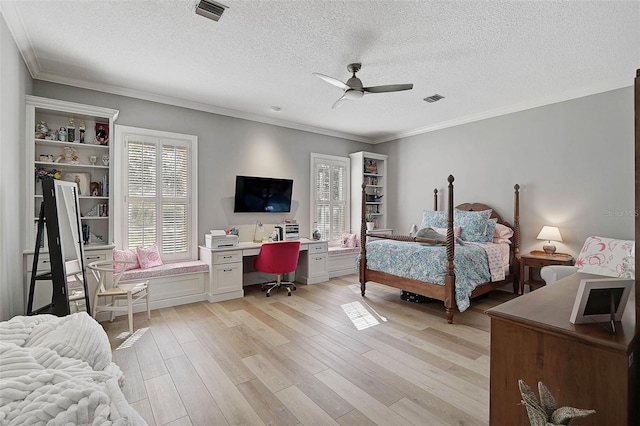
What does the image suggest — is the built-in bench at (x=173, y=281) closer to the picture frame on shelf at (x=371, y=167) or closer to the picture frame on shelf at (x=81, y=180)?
the picture frame on shelf at (x=81, y=180)

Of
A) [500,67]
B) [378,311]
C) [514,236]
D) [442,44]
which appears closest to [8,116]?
[442,44]

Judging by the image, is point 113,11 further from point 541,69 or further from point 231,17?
point 541,69

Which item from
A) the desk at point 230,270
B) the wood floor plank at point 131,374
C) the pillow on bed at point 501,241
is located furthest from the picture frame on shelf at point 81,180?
the pillow on bed at point 501,241

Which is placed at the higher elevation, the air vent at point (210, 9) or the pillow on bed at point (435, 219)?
the air vent at point (210, 9)

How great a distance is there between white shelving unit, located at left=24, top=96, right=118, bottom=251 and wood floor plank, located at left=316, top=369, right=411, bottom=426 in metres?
3.00

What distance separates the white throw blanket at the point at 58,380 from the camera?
97cm

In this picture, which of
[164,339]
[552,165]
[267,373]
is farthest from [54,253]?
[552,165]

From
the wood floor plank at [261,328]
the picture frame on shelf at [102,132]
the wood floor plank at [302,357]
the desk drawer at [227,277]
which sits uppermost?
the picture frame on shelf at [102,132]

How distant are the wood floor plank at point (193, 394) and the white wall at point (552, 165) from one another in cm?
464

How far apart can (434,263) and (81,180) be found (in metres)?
4.37

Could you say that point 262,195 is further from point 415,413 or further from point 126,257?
point 415,413

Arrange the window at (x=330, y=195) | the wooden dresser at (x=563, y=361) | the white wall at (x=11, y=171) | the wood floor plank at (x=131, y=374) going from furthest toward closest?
the window at (x=330, y=195), the white wall at (x=11, y=171), the wood floor plank at (x=131, y=374), the wooden dresser at (x=563, y=361)

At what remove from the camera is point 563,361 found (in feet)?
4.09

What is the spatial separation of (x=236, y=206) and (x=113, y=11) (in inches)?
115
